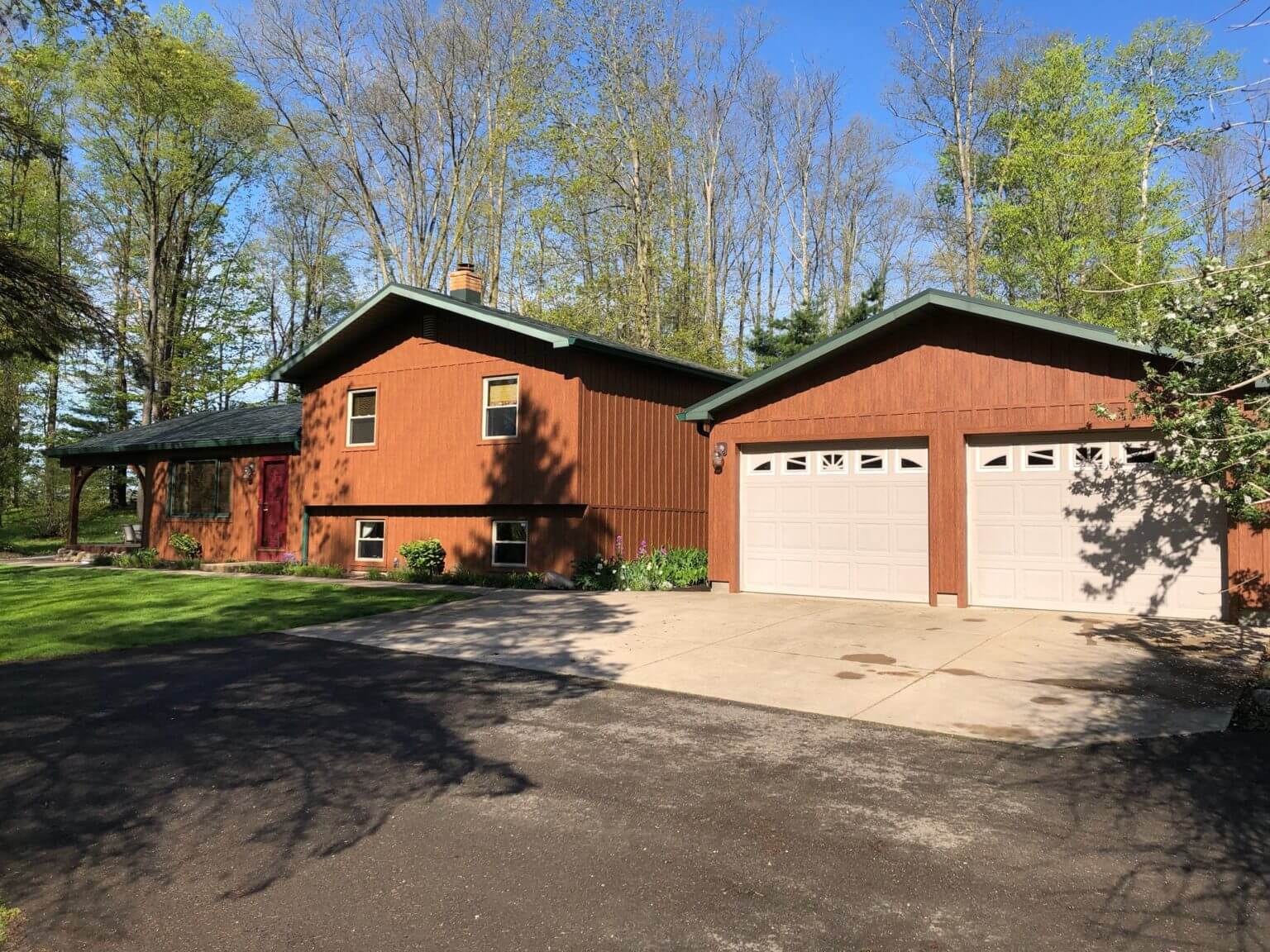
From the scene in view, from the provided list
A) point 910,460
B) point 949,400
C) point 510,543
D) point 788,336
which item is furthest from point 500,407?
point 788,336

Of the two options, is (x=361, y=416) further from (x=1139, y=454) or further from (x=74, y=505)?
(x=1139, y=454)

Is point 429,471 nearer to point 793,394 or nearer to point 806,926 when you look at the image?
point 793,394

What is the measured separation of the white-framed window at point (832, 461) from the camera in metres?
12.9

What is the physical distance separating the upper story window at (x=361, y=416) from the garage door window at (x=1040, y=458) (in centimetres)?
1286

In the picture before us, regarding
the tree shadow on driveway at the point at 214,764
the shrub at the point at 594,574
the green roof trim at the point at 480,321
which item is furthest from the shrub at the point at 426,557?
the tree shadow on driveway at the point at 214,764

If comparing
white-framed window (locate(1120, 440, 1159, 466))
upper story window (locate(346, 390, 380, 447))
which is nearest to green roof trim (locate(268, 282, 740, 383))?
upper story window (locate(346, 390, 380, 447))

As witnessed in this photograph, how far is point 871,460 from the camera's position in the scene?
12.6 m

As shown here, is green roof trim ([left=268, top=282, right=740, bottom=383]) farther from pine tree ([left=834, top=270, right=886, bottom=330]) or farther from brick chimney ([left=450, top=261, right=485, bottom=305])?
pine tree ([left=834, top=270, right=886, bottom=330])

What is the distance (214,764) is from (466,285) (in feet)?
44.6

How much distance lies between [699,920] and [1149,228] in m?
24.0

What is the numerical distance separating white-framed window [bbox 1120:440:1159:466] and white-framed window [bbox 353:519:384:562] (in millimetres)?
13903

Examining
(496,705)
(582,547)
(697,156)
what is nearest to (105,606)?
(582,547)

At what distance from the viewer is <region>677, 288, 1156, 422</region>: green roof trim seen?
10414 mm

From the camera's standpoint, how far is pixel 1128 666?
7.71m
